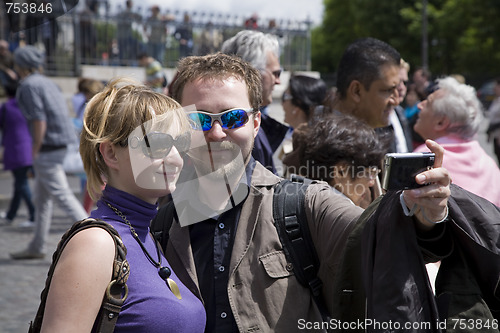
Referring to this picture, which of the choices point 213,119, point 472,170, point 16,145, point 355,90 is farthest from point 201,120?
point 16,145

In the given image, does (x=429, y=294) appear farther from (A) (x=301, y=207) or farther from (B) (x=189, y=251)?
(B) (x=189, y=251)

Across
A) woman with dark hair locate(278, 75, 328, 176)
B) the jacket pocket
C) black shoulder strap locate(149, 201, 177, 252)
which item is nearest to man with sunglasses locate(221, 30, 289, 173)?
woman with dark hair locate(278, 75, 328, 176)

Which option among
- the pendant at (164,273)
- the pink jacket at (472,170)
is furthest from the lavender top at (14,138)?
the pendant at (164,273)

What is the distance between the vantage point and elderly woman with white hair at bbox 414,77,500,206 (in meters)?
3.05

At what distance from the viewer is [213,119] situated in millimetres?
2092

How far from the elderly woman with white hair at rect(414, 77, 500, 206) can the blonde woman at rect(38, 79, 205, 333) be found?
1.60 m

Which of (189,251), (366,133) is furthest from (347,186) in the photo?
(189,251)

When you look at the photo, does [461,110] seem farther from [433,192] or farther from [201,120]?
[433,192]

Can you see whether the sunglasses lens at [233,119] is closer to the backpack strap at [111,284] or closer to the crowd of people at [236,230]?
the crowd of people at [236,230]

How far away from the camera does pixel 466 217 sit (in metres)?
1.71

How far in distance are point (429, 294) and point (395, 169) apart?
341mm

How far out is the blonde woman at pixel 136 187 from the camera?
1.73m

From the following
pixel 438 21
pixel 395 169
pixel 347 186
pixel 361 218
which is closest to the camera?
pixel 395 169

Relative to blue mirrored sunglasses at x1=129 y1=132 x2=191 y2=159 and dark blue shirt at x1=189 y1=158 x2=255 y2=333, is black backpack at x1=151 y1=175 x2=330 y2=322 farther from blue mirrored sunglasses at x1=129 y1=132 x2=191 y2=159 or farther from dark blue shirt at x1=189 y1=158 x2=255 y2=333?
blue mirrored sunglasses at x1=129 y1=132 x2=191 y2=159
